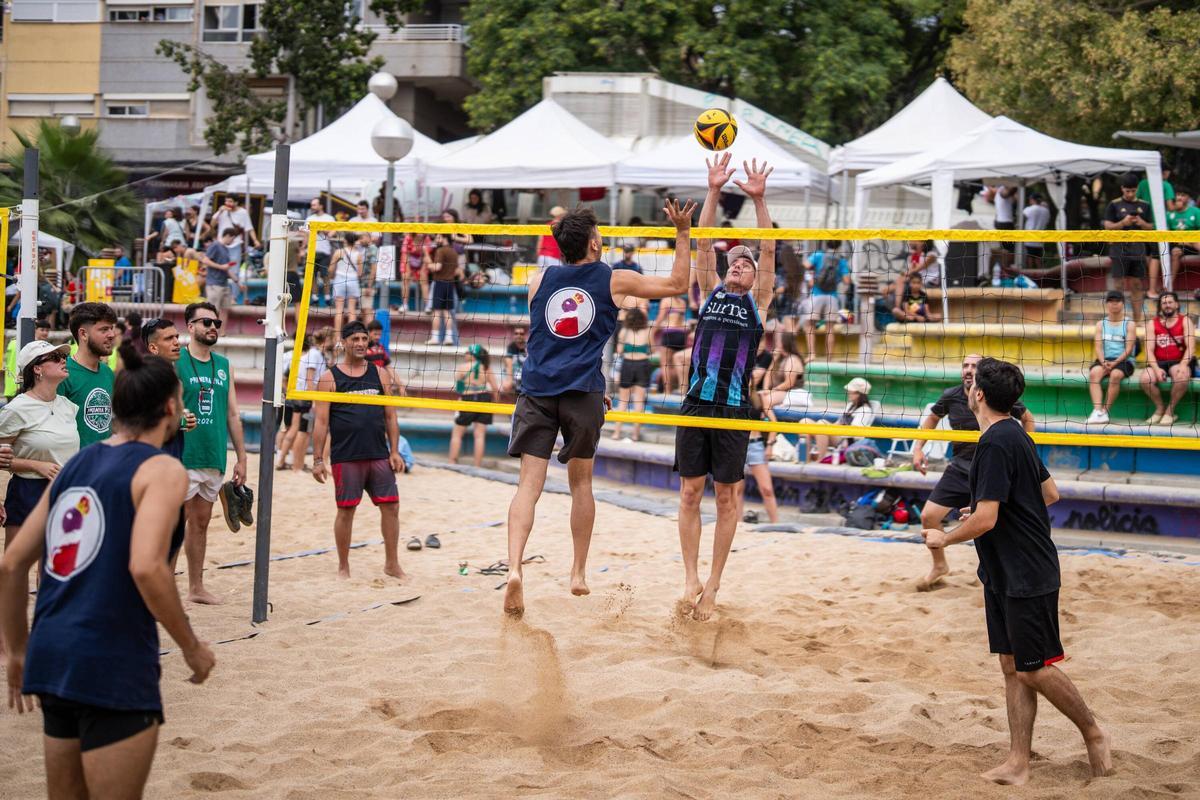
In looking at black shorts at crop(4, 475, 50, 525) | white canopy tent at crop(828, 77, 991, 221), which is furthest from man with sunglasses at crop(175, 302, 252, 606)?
white canopy tent at crop(828, 77, 991, 221)

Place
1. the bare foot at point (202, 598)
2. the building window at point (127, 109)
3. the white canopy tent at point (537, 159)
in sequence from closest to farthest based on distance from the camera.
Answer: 1. the bare foot at point (202, 598)
2. the white canopy tent at point (537, 159)
3. the building window at point (127, 109)

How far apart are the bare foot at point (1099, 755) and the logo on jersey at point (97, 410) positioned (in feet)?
15.8

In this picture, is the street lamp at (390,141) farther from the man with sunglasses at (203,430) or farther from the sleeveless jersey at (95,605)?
the sleeveless jersey at (95,605)

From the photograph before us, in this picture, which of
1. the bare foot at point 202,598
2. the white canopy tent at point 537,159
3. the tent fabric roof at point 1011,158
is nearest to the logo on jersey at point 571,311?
the bare foot at point 202,598

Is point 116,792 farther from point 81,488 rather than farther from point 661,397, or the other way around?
point 661,397

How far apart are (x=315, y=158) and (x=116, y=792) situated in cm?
1586

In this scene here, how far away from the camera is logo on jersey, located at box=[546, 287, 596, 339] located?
553 cm

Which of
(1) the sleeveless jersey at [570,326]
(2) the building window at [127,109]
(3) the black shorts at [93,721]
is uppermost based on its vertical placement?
(2) the building window at [127,109]

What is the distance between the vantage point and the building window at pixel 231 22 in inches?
1134

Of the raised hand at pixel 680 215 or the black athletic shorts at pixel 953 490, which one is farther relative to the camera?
the black athletic shorts at pixel 953 490

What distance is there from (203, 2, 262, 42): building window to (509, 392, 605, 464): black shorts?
25579 mm

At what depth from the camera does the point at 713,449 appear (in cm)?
673

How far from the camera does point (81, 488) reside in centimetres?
316

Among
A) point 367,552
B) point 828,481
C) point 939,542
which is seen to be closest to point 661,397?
point 828,481
